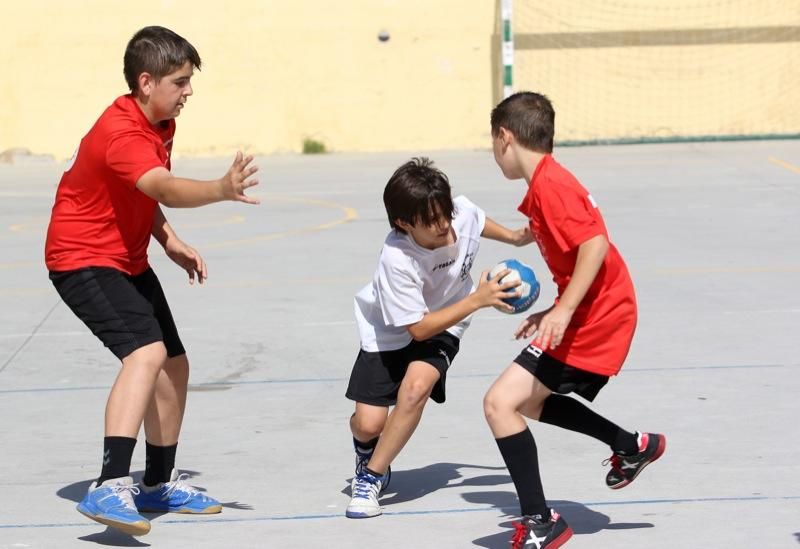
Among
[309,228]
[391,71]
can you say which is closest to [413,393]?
[309,228]

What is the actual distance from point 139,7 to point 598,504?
18.1 meters

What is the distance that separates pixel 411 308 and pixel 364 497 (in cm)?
68

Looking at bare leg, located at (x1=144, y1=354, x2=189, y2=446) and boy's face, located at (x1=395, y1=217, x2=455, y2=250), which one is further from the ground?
boy's face, located at (x1=395, y1=217, x2=455, y2=250)

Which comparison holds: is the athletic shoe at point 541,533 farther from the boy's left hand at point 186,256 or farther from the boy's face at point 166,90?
the boy's face at point 166,90

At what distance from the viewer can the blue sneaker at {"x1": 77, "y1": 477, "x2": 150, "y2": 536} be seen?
14.4 feet

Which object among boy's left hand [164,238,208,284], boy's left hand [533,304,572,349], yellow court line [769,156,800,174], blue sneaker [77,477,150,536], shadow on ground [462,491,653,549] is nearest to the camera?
boy's left hand [533,304,572,349]

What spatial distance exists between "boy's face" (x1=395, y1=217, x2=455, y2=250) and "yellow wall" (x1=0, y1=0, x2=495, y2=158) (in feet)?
56.0

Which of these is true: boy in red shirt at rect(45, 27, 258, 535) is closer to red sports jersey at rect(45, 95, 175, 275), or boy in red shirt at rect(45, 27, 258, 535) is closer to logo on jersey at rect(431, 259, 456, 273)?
red sports jersey at rect(45, 95, 175, 275)

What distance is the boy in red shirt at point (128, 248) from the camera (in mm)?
4515

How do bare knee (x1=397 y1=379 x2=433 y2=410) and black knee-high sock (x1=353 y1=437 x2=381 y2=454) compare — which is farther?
black knee-high sock (x1=353 y1=437 x2=381 y2=454)

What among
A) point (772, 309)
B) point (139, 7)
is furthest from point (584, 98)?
point (772, 309)

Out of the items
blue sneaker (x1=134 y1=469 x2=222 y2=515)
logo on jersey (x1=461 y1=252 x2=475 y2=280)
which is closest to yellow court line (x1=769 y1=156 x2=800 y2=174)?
logo on jersey (x1=461 y1=252 x2=475 y2=280)

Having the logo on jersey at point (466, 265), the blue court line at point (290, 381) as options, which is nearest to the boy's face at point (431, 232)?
the logo on jersey at point (466, 265)

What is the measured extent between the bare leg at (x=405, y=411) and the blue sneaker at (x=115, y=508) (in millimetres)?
859
